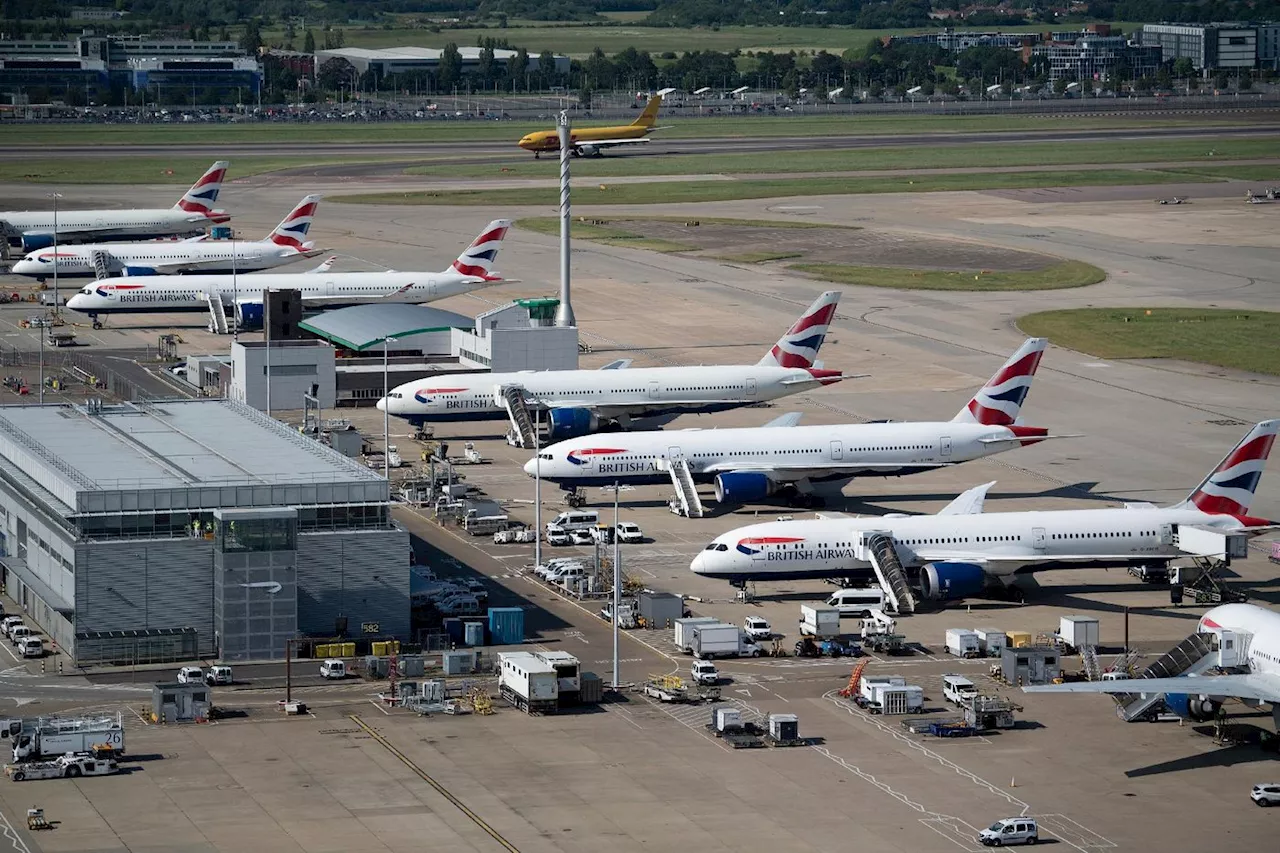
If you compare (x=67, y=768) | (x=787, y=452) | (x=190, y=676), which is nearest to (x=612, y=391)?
(x=787, y=452)

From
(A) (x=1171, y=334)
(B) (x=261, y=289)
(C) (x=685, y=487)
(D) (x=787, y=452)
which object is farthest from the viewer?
A: (B) (x=261, y=289)

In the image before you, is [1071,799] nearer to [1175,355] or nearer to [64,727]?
[64,727]

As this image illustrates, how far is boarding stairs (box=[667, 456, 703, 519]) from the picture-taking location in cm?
11488

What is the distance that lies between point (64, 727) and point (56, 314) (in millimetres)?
122777

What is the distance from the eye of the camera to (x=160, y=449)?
4107 inches

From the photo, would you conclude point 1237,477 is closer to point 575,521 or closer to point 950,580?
point 950,580

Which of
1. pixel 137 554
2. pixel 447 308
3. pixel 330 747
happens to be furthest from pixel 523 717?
pixel 447 308

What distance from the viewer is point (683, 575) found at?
104m

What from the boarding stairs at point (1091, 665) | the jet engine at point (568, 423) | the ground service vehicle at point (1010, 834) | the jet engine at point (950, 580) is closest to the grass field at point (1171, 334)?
the jet engine at point (568, 423)

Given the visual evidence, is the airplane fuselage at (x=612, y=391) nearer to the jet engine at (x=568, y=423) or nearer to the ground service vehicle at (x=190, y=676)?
the jet engine at (x=568, y=423)

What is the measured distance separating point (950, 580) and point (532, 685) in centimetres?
2256

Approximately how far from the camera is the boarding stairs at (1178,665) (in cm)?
7962

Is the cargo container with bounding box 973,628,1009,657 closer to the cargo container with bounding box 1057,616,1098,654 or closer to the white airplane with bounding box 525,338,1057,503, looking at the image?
the cargo container with bounding box 1057,616,1098,654

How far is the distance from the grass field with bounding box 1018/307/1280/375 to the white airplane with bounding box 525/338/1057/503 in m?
49.5
